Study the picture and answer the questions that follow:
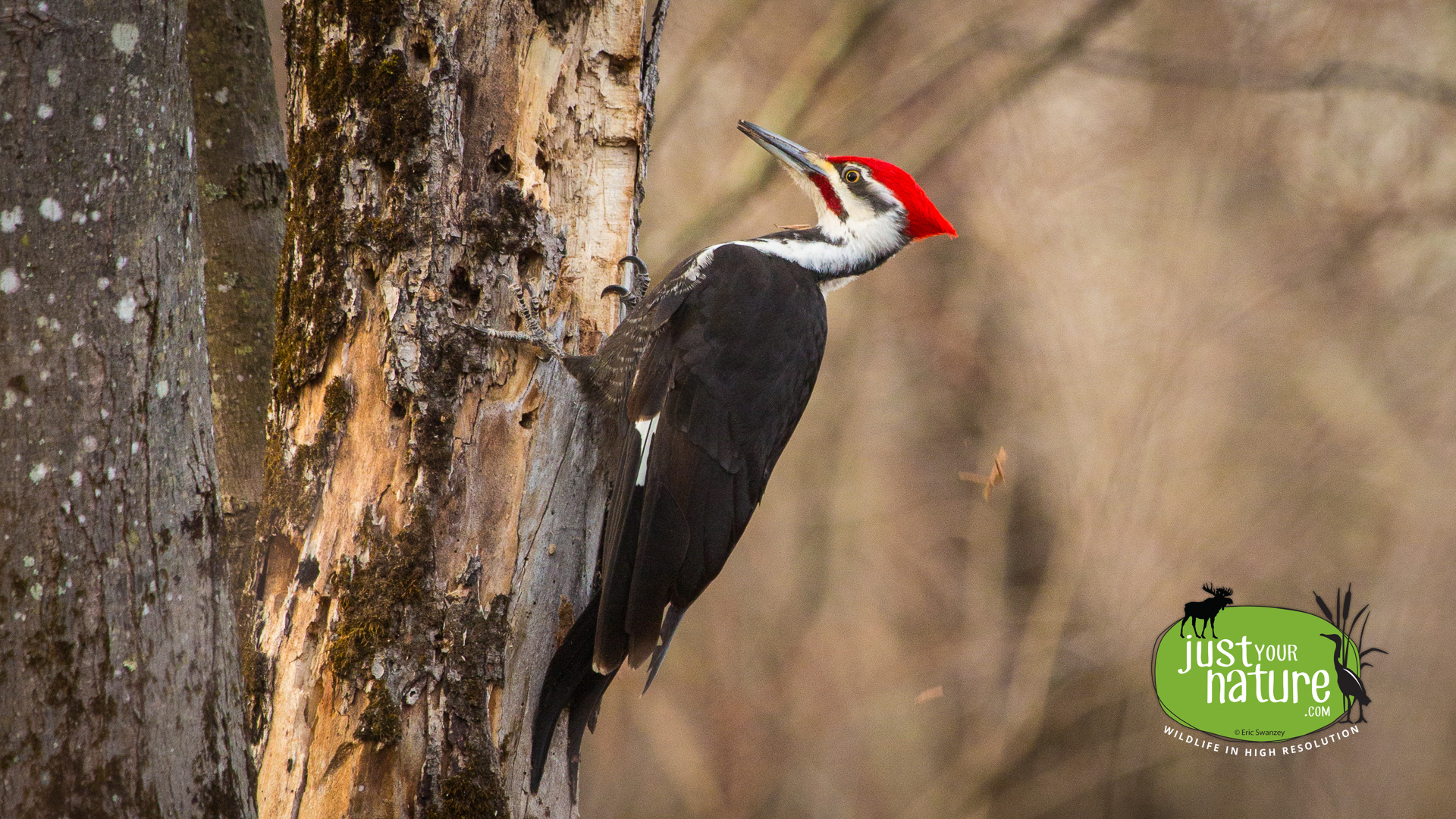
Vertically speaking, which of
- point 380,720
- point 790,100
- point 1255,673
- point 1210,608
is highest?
point 790,100

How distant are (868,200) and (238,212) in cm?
136

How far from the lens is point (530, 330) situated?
1800 mm

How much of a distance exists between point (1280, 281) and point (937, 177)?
1.47 meters

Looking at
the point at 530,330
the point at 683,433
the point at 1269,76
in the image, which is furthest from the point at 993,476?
the point at 530,330

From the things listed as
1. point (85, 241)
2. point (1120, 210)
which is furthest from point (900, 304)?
point (85, 241)

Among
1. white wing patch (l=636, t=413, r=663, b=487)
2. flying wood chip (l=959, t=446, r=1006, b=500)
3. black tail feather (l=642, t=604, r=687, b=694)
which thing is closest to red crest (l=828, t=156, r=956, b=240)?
white wing patch (l=636, t=413, r=663, b=487)

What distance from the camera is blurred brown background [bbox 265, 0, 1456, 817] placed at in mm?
3988

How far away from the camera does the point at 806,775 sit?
4.61 meters

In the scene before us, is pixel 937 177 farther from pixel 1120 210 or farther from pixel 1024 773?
pixel 1024 773

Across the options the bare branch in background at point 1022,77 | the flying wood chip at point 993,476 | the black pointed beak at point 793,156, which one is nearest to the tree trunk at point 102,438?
the black pointed beak at point 793,156

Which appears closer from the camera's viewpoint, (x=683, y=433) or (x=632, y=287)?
(x=683, y=433)

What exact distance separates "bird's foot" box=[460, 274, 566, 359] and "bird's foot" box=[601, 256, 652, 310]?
0.66 feet

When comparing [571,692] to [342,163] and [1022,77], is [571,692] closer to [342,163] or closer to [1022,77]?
[342,163]

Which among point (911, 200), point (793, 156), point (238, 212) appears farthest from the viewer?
point (793, 156)
